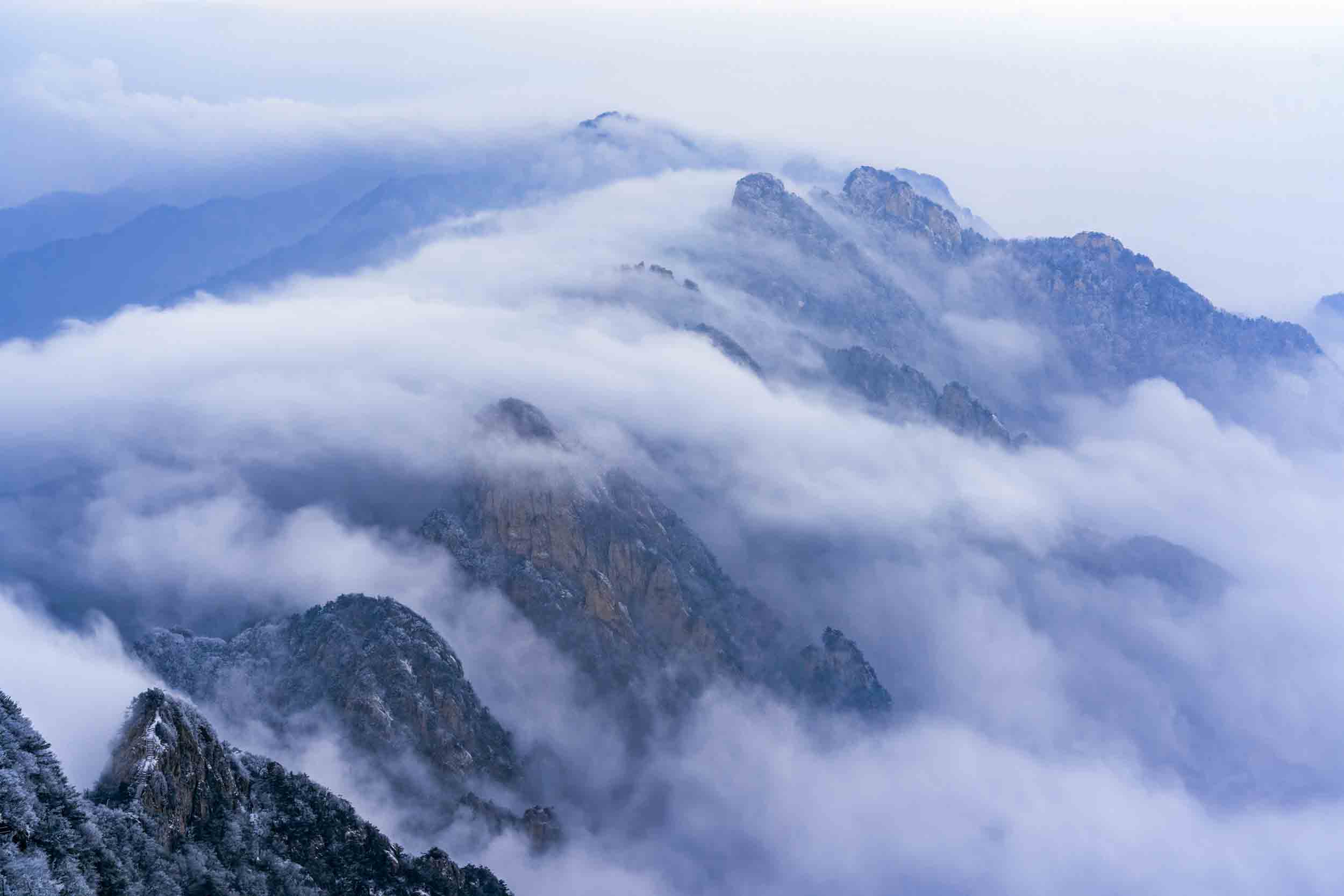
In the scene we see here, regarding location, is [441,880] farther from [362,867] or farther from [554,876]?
[554,876]

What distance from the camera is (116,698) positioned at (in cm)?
11994

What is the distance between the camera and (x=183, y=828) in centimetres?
10175

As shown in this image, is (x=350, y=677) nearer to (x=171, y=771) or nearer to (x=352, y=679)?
(x=352, y=679)

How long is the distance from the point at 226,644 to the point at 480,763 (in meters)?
45.6

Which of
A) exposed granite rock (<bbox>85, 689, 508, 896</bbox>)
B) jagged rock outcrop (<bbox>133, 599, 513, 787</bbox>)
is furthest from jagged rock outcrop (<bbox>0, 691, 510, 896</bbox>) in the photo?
jagged rock outcrop (<bbox>133, 599, 513, 787</bbox>)

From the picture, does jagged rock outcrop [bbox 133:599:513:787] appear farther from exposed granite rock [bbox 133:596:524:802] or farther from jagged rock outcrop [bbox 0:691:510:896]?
jagged rock outcrop [bbox 0:691:510:896]

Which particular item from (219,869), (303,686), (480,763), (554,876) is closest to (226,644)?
(303,686)

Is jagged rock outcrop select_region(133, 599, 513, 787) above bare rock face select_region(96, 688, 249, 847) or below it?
below

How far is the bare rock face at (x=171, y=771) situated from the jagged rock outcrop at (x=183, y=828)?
4.2 inches

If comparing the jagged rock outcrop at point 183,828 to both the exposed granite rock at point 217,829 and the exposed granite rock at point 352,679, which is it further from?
the exposed granite rock at point 352,679

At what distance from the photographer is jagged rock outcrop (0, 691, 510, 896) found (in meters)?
86.7

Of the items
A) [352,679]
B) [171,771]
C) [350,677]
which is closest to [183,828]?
[171,771]

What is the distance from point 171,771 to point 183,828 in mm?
4947

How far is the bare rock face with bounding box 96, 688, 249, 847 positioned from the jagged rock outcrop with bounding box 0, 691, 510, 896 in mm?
107
